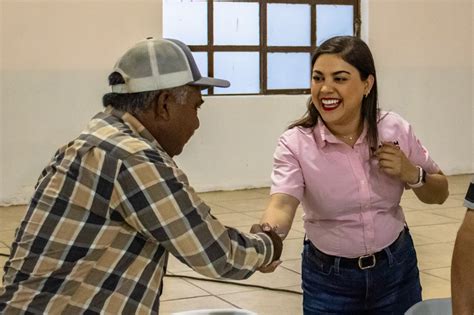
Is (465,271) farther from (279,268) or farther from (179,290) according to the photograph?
(279,268)

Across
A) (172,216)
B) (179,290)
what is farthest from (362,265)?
(179,290)

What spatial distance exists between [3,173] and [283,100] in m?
2.35

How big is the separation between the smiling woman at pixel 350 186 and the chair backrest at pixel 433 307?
16cm

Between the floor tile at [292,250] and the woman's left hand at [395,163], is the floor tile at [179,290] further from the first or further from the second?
the woman's left hand at [395,163]

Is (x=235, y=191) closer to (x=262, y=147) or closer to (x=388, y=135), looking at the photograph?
(x=262, y=147)

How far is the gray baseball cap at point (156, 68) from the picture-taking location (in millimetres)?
1617

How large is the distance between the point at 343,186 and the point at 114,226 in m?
0.92

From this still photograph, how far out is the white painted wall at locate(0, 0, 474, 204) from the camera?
19.1 feet

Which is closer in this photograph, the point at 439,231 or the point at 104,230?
the point at 104,230

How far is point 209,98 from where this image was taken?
641 cm

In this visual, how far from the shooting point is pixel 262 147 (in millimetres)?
6668

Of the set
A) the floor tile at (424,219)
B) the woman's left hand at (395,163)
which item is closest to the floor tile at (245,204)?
the floor tile at (424,219)

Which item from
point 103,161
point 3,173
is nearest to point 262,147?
point 3,173

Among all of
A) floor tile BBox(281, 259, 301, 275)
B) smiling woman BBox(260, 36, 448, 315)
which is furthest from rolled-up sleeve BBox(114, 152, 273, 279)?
floor tile BBox(281, 259, 301, 275)
